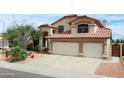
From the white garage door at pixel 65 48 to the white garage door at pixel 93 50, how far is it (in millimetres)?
1036

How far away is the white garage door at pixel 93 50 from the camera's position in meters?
22.1

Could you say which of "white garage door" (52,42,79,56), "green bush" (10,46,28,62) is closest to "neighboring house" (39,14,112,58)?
"white garage door" (52,42,79,56)

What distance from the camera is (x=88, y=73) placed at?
49.4 feet

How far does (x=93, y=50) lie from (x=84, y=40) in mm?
1486

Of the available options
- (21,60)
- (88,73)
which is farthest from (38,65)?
(88,73)

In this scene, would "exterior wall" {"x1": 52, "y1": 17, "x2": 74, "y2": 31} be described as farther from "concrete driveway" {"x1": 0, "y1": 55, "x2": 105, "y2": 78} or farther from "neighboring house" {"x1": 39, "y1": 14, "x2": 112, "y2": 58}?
"concrete driveway" {"x1": 0, "y1": 55, "x2": 105, "y2": 78}

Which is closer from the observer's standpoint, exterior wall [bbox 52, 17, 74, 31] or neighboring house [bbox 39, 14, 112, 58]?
neighboring house [bbox 39, 14, 112, 58]

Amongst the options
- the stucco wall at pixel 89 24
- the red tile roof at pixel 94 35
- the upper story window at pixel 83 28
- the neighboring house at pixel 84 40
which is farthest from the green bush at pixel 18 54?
the upper story window at pixel 83 28

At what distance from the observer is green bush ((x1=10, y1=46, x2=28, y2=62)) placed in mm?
20567

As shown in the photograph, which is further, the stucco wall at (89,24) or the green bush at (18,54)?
the stucco wall at (89,24)

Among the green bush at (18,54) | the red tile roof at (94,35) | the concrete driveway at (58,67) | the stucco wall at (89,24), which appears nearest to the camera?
the concrete driveway at (58,67)

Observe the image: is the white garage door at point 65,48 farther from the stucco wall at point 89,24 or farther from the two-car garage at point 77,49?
the stucco wall at point 89,24
